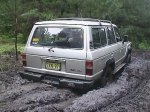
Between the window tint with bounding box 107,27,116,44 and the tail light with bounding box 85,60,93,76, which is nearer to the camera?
the tail light with bounding box 85,60,93,76

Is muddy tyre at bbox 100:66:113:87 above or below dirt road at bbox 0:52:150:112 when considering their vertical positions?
above

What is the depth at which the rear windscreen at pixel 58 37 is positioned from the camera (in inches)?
290

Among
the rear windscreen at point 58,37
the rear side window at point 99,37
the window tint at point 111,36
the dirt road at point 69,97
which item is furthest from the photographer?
the window tint at point 111,36

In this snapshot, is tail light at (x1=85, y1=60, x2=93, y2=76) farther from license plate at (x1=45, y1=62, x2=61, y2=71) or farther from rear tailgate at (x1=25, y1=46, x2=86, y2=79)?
license plate at (x1=45, y1=62, x2=61, y2=71)

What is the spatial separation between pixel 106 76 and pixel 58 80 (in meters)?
1.62

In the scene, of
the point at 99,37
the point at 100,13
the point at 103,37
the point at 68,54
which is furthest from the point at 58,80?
the point at 100,13

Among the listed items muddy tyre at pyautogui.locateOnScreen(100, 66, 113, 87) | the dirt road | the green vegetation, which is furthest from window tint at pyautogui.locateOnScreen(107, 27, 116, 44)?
the green vegetation

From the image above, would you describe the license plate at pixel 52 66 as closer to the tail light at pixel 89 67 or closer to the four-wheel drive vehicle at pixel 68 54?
the four-wheel drive vehicle at pixel 68 54

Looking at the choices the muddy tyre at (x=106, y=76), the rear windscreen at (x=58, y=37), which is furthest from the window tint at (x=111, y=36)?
the rear windscreen at (x=58, y=37)

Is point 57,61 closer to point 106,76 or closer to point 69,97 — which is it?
point 69,97

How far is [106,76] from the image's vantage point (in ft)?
27.7

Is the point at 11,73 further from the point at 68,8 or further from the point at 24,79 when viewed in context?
the point at 68,8

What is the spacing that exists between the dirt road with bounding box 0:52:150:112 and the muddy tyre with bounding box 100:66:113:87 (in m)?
0.14

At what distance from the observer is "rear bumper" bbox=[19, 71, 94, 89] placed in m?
7.17
